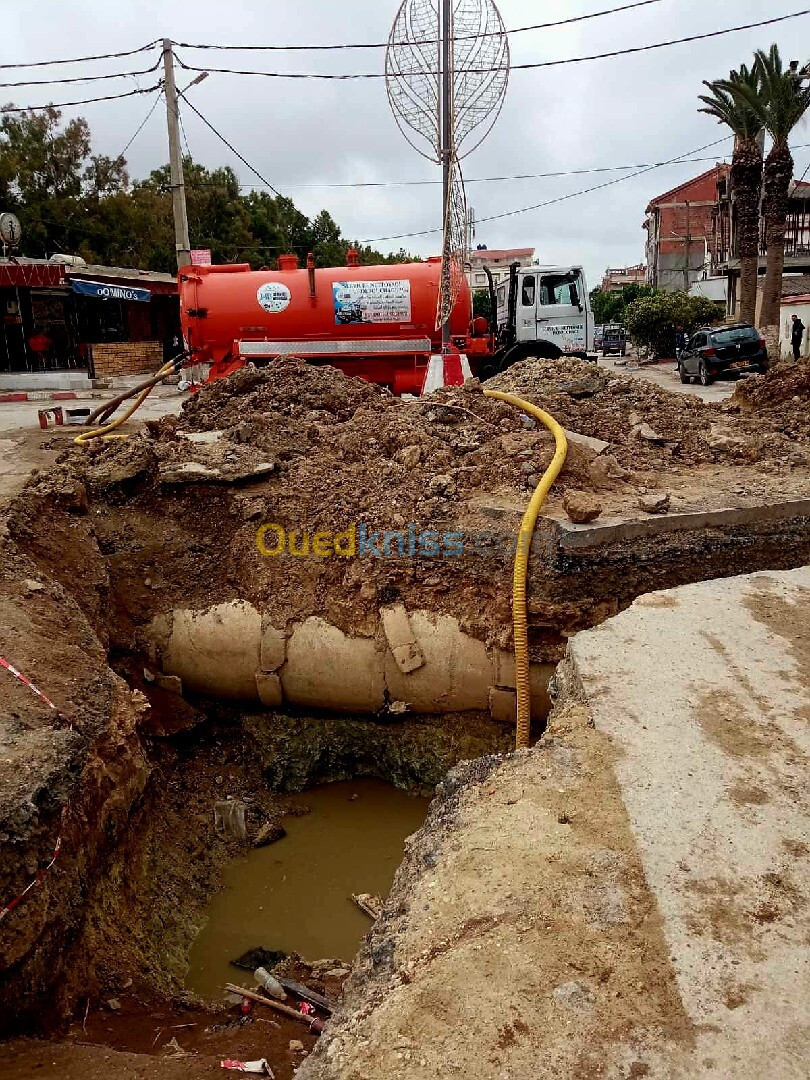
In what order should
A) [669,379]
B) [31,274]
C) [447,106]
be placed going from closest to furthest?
[447,106] < [31,274] < [669,379]

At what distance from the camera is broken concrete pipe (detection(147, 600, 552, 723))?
15.5 feet

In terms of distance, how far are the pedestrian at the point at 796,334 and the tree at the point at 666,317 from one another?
666 cm

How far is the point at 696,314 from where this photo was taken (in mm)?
24609

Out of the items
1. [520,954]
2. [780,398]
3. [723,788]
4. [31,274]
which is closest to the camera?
[520,954]

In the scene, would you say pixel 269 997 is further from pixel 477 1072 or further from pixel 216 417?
pixel 216 417

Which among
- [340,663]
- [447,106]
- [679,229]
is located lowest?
[340,663]

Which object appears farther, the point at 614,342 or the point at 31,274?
the point at 614,342

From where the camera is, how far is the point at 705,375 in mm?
16844

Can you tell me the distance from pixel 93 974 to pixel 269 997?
0.75 meters

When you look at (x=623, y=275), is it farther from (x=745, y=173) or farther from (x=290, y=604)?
(x=290, y=604)

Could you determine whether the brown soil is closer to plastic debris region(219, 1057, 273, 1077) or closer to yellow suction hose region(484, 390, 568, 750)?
plastic debris region(219, 1057, 273, 1077)

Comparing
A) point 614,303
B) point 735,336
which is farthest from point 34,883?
point 614,303

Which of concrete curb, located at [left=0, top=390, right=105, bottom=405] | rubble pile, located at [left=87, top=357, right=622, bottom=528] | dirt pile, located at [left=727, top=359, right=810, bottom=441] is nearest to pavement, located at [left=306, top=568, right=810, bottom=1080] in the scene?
rubble pile, located at [left=87, top=357, right=622, bottom=528]

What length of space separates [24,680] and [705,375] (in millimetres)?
16292
